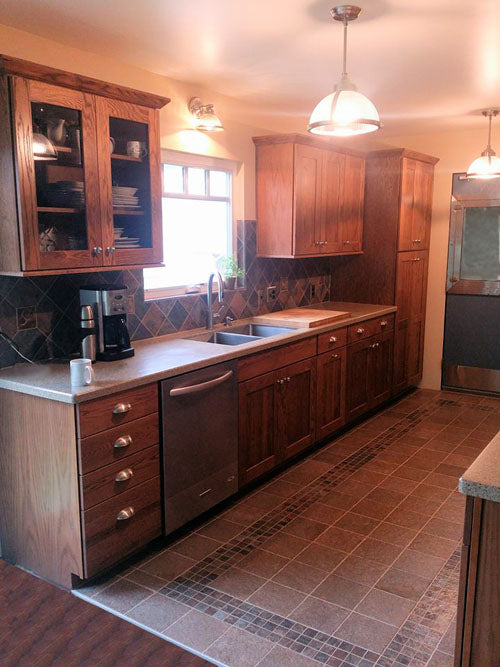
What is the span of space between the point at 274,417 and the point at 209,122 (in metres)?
1.86

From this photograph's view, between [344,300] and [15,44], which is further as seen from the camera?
[344,300]

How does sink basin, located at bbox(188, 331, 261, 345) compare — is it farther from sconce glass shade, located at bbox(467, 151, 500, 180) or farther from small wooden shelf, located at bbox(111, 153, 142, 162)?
sconce glass shade, located at bbox(467, 151, 500, 180)

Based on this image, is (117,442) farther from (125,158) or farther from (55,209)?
(125,158)

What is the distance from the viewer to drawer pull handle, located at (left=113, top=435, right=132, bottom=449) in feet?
8.23

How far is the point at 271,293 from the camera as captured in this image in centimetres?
460

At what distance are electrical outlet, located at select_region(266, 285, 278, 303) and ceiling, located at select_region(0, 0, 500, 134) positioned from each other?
4.54 feet

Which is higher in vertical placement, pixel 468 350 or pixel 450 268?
pixel 450 268

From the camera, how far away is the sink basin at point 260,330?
4.06 m

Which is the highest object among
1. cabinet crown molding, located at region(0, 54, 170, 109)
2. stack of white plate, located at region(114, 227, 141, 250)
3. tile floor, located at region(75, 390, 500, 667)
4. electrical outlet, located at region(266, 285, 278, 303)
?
cabinet crown molding, located at region(0, 54, 170, 109)

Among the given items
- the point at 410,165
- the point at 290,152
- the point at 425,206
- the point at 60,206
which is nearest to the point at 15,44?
the point at 60,206

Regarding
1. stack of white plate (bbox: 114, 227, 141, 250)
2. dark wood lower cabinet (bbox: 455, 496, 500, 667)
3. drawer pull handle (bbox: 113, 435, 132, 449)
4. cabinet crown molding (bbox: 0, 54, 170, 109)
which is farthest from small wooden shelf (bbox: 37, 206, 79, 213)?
dark wood lower cabinet (bbox: 455, 496, 500, 667)

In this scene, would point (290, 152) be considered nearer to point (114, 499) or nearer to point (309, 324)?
point (309, 324)

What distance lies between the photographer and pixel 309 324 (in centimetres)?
396

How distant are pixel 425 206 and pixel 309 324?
2.19 meters
